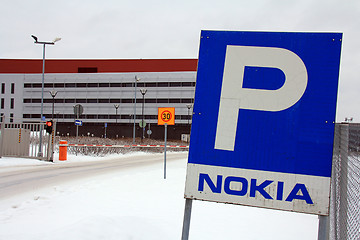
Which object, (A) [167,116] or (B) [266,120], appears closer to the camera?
(B) [266,120]

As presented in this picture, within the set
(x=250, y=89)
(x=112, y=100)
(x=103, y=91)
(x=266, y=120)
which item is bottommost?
(x=266, y=120)

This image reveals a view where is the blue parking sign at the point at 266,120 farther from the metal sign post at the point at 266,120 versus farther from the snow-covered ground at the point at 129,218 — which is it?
the snow-covered ground at the point at 129,218

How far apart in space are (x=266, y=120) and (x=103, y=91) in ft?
231

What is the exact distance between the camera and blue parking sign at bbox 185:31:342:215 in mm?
2574

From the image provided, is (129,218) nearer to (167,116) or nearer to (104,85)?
(167,116)

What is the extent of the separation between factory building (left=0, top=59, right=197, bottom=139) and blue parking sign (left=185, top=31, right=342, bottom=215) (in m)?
64.2

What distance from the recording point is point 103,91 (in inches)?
2781

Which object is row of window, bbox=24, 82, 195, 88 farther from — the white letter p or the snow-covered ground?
the white letter p

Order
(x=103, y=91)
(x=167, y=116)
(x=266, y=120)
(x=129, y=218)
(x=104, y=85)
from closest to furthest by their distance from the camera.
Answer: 1. (x=266, y=120)
2. (x=129, y=218)
3. (x=167, y=116)
4. (x=104, y=85)
5. (x=103, y=91)

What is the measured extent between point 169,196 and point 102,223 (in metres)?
3.30

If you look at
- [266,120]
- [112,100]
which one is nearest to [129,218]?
[266,120]

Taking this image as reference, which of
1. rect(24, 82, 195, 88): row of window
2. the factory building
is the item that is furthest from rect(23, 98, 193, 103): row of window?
rect(24, 82, 195, 88): row of window

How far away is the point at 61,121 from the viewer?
238ft

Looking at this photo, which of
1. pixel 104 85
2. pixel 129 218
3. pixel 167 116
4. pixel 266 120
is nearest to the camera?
pixel 266 120
